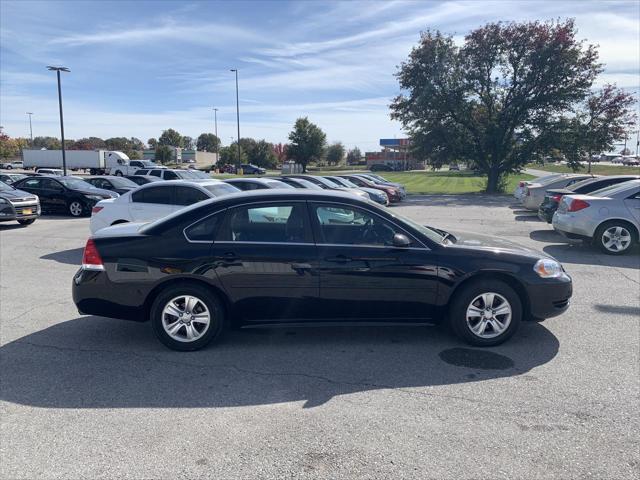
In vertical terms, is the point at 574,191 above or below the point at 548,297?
above

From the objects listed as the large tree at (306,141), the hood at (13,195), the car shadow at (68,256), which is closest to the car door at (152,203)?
the car shadow at (68,256)

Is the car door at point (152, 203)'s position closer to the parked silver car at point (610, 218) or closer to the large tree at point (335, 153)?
the parked silver car at point (610, 218)

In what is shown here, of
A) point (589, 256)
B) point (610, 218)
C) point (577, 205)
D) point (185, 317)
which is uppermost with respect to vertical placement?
point (577, 205)

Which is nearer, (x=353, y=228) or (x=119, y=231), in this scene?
(x=353, y=228)

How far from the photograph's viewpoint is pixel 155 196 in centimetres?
991

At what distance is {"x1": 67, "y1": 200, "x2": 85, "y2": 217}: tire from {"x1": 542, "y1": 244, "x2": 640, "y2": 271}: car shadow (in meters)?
15.0

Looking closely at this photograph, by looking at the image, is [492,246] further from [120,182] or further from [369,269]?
[120,182]

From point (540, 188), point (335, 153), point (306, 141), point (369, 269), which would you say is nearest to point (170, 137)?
point (335, 153)

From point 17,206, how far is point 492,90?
2803 centimetres

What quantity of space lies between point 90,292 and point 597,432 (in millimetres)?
4451

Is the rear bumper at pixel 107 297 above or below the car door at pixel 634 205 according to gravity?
below

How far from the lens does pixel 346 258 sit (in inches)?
186

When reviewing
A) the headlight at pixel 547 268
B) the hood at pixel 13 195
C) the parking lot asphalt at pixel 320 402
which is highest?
the hood at pixel 13 195

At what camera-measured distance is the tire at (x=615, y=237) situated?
1000 centimetres
